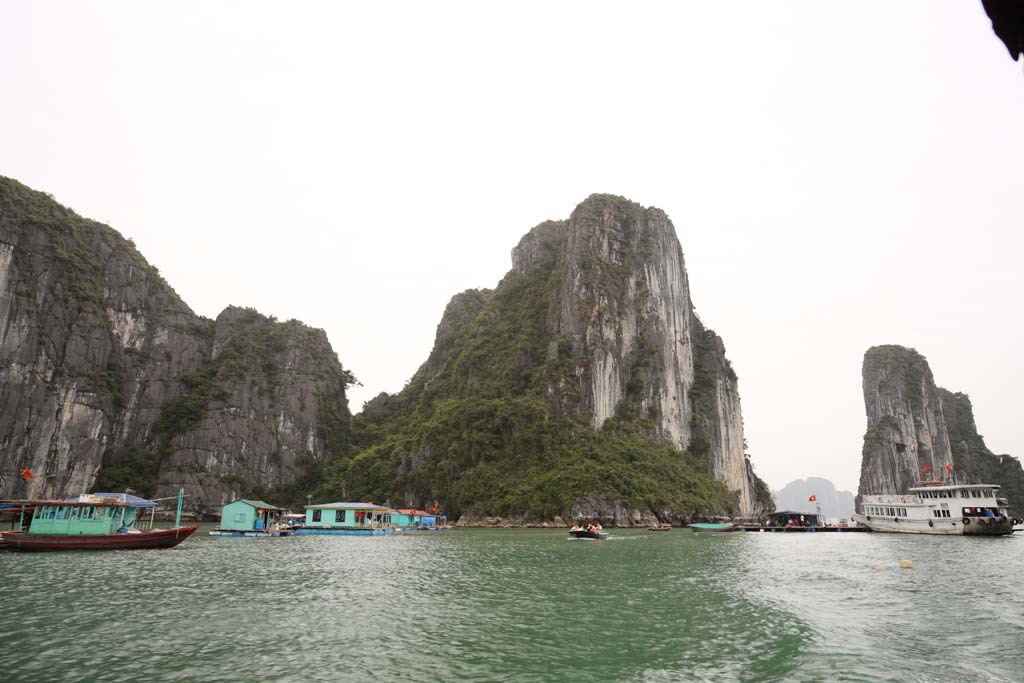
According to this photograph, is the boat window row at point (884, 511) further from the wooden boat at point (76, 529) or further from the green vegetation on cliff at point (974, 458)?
the green vegetation on cliff at point (974, 458)

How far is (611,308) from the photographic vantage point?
10562cm

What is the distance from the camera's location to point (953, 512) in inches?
2280

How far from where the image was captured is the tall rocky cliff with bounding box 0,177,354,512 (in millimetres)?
85312

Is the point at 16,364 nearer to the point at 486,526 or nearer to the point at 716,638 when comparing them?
the point at 486,526

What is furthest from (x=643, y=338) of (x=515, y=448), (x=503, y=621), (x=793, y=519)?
(x=503, y=621)

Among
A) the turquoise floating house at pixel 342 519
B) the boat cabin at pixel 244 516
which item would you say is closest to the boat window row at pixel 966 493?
the turquoise floating house at pixel 342 519

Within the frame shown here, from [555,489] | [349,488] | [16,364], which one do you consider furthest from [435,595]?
[16,364]

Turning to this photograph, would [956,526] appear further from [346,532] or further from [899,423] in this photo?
[899,423]

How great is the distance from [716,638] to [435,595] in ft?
33.3

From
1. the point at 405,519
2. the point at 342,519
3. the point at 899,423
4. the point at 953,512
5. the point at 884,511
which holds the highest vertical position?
the point at 899,423

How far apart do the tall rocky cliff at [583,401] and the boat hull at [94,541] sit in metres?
49.7

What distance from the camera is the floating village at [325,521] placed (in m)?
36.3

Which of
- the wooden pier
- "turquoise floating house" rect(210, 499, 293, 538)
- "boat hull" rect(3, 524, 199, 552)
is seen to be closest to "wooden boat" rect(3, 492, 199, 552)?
"boat hull" rect(3, 524, 199, 552)

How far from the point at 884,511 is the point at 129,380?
115 m
